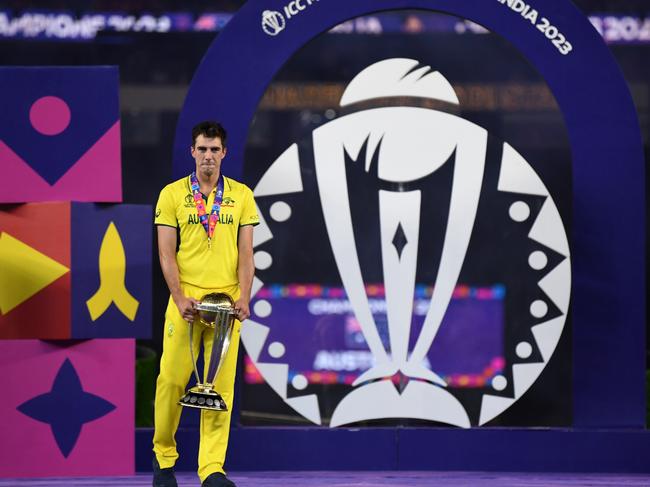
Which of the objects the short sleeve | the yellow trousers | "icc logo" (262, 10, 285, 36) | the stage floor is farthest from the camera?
"icc logo" (262, 10, 285, 36)

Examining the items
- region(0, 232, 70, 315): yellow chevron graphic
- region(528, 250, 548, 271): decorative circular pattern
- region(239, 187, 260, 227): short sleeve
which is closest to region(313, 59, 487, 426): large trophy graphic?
region(528, 250, 548, 271): decorative circular pattern

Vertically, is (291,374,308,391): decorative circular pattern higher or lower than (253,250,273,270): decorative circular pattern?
lower

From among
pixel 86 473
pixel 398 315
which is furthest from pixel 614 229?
pixel 86 473

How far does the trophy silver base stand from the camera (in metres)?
4.66

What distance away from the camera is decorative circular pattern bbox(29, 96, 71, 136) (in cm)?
554

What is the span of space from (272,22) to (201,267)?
1570 mm

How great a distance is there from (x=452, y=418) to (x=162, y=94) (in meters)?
2.82

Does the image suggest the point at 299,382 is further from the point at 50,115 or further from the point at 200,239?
the point at 50,115

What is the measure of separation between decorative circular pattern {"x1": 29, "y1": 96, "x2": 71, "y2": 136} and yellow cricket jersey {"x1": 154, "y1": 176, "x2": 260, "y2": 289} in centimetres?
95

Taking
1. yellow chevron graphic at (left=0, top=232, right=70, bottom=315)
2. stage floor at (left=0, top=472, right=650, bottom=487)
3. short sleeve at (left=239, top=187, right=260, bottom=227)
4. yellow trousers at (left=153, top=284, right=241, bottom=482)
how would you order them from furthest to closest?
yellow chevron graphic at (left=0, top=232, right=70, bottom=315) < stage floor at (left=0, top=472, right=650, bottom=487) < short sleeve at (left=239, top=187, right=260, bottom=227) < yellow trousers at (left=153, top=284, right=241, bottom=482)

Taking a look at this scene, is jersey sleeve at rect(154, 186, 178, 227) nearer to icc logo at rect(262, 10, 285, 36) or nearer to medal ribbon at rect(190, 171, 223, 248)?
medal ribbon at rect(190, 171, 223, 248)

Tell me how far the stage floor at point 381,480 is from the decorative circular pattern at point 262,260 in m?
1.03

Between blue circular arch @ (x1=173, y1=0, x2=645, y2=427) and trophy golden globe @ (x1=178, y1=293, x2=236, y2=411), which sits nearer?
trophy golden globe @ (x1=178, y1=293, x2=236, y2=411)

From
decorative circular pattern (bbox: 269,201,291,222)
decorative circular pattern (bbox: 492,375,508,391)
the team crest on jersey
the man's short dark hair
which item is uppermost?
the man's short dark hair
